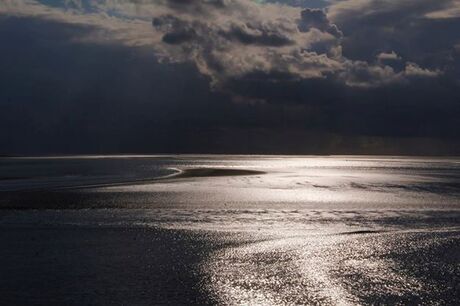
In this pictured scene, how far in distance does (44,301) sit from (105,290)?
5.33 feet

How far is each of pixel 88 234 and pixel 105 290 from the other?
9.80 m

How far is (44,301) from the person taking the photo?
525 inches

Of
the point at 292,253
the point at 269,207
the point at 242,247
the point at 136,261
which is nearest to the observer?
the point at 136,261

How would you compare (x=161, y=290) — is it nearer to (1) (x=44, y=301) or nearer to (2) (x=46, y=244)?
(1) (x=44, y=301)

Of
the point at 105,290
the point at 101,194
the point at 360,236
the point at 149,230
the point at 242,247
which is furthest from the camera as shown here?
the point at 101,194

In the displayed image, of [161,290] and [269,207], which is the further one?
[269,207]

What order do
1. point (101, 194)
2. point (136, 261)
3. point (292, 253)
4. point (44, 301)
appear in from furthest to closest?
point (101, 194)
point (292, 253)
point (136, 261)
point (44, 301)

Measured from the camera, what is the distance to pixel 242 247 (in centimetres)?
2097

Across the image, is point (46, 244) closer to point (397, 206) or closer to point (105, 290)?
point (105, 290)

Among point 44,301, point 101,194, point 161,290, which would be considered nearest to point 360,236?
point 161,290

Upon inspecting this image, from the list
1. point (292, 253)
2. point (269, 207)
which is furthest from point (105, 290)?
point (269, 207)

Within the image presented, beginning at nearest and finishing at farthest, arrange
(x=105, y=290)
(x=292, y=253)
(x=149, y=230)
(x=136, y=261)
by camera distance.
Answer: (x=105, y=290) → (x=136, y=261) → (x=292, y=253) → (x=149, y=230)

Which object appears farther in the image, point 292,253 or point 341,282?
point 292,253

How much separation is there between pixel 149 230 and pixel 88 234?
2.79 meters
